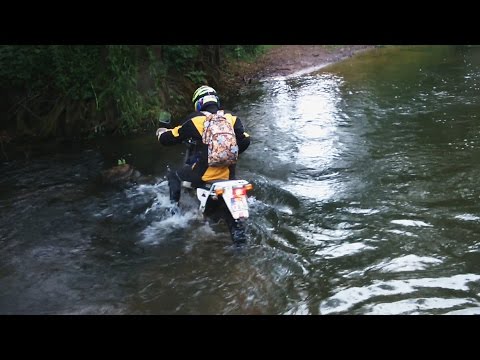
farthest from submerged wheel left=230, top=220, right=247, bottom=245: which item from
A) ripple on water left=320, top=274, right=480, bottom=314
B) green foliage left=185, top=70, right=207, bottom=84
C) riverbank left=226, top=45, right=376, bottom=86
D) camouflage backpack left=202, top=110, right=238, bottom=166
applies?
riverbank left=226, top=45, right=376, bottom=86

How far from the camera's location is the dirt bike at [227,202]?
5.84 metres

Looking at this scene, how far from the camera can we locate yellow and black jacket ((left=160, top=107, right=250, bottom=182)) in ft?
20.4

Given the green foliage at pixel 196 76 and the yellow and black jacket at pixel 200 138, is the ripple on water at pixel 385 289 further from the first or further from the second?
the green foliage at pixel 196 76

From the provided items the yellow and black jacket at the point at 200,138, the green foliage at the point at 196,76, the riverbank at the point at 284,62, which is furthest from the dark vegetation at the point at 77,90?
the yellow and black jacket at the point at 200,138

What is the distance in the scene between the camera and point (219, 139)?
239 inches

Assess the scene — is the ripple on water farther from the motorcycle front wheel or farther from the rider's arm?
the rider's arm

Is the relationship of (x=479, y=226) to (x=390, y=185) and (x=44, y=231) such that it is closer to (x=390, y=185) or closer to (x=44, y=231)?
(x=390, y=185)

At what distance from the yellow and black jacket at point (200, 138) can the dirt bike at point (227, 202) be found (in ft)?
0.46

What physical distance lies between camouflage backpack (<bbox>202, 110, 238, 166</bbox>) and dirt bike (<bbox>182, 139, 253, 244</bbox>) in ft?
1.09

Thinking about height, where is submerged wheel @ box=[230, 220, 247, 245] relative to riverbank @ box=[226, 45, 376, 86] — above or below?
below

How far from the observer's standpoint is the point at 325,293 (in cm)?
505

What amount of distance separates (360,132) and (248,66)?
974 centimetres

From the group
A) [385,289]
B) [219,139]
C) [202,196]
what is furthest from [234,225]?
[385,289]

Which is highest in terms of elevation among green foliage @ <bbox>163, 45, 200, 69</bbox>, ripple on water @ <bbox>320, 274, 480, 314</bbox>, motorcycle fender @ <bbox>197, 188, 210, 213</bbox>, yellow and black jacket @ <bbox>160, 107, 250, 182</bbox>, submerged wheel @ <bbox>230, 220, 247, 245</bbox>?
green foliage @ <bbox>163, 45, 200, 69</bbox>
